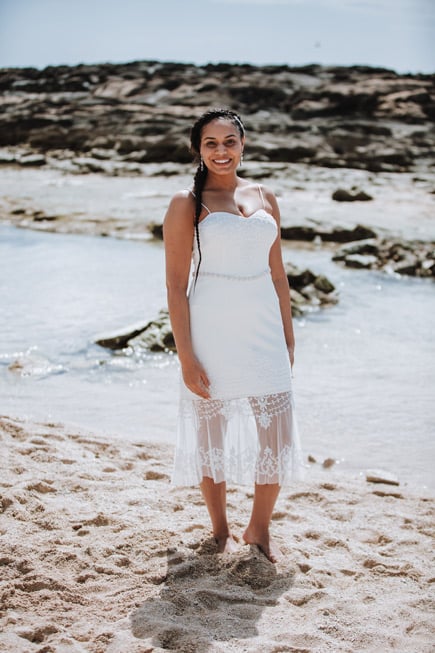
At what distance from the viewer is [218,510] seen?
302 cm

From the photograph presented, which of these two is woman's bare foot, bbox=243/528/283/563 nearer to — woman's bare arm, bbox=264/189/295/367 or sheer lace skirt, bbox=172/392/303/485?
sheer lace skirt, bbox=172/392/303/485

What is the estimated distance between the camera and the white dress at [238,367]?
2.79m

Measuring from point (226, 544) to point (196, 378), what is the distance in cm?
77

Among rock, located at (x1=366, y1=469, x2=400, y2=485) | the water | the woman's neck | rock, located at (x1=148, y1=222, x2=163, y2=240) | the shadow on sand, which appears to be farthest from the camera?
rock, located at (x1=148, y1=222, x2=163, y2=240)

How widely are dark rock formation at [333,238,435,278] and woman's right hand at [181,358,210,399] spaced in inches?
299

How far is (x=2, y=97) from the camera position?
32625 millimetres

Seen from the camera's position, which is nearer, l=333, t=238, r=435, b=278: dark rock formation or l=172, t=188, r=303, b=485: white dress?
l=172, t=188, r=303, b=485: white dress

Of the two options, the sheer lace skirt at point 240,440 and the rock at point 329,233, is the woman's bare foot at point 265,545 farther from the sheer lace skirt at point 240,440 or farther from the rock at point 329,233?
the rock at point 329,233

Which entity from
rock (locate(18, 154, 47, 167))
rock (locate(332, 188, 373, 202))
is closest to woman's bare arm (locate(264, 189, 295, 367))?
rock (locate(332, 188, 373, 202))

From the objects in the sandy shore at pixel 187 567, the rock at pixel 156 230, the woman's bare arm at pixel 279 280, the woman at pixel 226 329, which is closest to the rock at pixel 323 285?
the rock at pixel 156 230

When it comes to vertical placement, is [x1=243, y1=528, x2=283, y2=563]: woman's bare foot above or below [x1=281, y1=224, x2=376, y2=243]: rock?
below

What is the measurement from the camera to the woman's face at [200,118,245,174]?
2826 millimetres

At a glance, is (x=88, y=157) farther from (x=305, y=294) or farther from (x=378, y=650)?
(x=378, y=650)

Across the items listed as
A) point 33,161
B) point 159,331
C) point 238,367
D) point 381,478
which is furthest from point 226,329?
point 33,161
